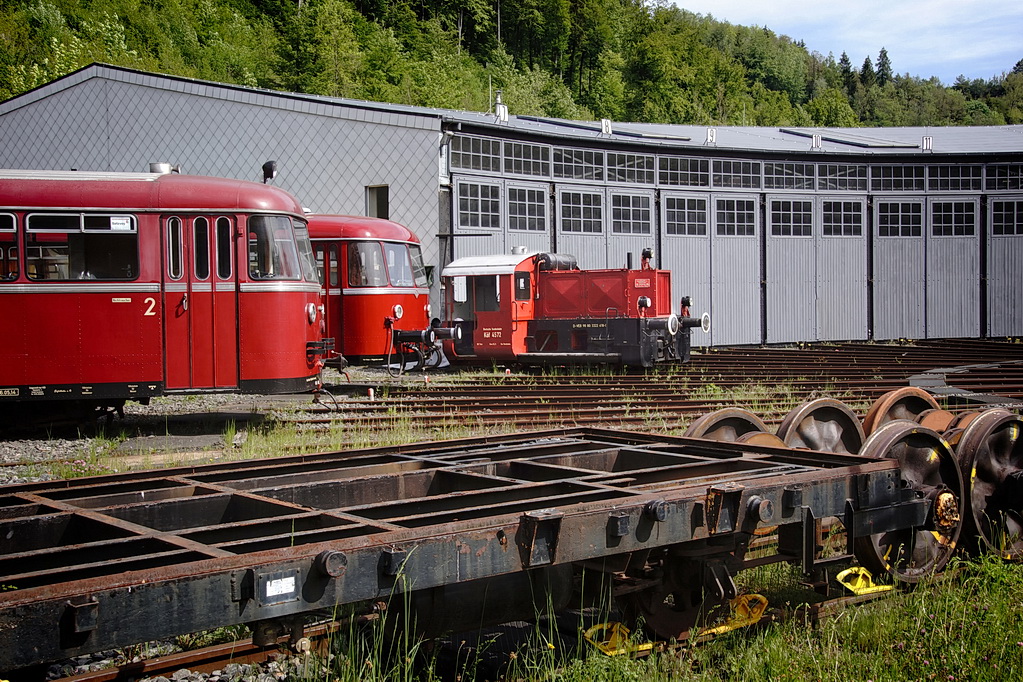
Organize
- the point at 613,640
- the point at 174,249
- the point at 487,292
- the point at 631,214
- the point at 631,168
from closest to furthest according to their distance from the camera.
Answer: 1. the point at 613,640
2. the point at 174,249
3. the point at 487,292
4. the point at 631,214
5. the point at 631,168

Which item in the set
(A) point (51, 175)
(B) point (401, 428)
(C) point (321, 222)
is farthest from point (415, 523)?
(C) point (321, 222)

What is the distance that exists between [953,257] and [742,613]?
32.5 metres

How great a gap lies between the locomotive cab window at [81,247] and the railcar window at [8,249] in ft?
0.53

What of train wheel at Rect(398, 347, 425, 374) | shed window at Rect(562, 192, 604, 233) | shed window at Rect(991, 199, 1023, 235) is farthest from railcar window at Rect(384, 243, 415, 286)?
shed window at Rect(991, 199, 1023, 235)

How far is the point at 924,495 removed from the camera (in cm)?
584

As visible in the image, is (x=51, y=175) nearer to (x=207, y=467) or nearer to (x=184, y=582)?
(x=207, y=467)

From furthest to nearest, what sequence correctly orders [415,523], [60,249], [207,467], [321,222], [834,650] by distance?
[321,222] → [60,249] → [207,467] → [834,650] → [415,523]

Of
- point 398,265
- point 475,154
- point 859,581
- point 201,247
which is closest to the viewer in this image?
point 859,581

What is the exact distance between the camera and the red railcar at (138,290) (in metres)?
11.8

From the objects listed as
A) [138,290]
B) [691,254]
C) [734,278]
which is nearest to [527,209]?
Answer: [691,254]

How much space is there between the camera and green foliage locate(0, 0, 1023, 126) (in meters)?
55.2

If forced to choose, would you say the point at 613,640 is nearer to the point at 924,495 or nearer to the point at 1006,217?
the point at 924,495

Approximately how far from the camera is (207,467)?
527 cm

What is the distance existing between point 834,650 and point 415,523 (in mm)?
2377
